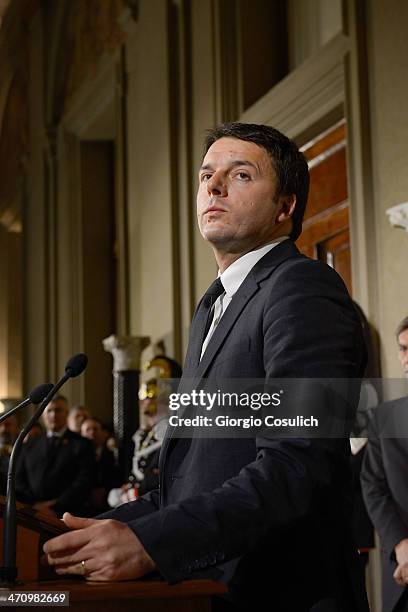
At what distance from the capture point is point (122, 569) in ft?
5.99

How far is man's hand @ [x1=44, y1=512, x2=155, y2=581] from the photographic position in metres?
1.82

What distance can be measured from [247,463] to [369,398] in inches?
183

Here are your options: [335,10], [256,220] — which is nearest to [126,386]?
[335,10]

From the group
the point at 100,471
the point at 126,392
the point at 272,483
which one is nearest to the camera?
the point at 272,483

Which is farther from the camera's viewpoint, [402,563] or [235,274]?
[402,563]

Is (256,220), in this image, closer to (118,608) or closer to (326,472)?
(326,472)

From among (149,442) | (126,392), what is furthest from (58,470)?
(126,392)

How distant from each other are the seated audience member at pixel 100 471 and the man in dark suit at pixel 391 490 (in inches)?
204

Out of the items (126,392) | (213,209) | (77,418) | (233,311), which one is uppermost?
(126,392)

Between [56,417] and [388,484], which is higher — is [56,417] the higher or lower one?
the higher one

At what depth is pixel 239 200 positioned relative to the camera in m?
2.37

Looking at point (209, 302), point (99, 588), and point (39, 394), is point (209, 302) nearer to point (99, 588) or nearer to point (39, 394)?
point (39, 394)

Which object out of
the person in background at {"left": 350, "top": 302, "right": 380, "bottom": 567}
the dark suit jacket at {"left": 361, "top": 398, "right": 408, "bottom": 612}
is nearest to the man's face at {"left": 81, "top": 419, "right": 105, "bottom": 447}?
the person in background at {"left": 350, "top": 302, "right": 380, "bottom": 567}

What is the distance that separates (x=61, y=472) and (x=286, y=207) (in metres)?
7.68
